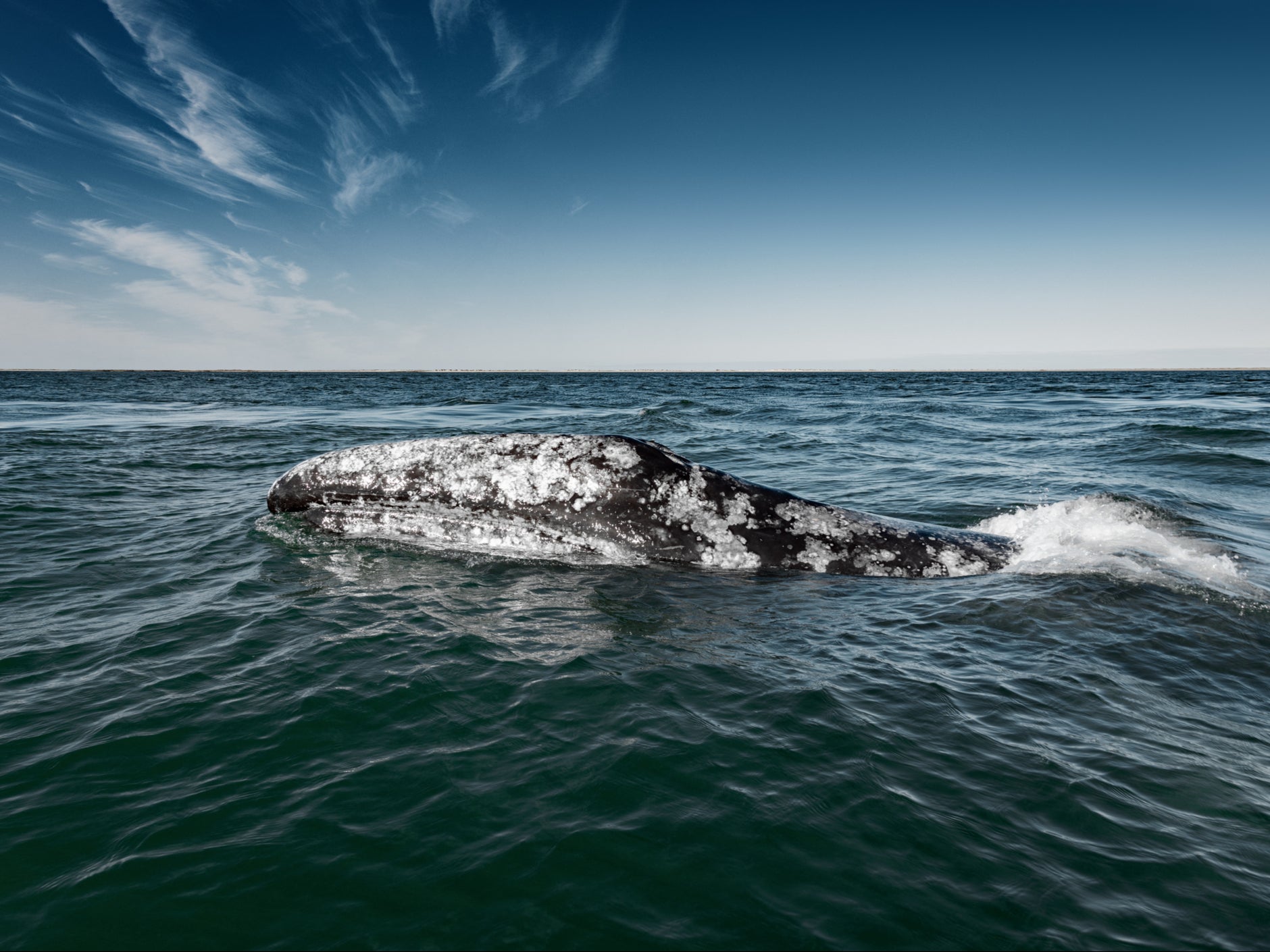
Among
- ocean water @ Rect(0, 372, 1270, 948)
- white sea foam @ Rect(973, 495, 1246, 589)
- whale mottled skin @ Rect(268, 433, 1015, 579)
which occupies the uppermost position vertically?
whale mottled skin @ Rect(268, 433, 1015, 579)

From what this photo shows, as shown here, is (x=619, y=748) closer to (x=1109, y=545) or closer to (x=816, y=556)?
(x=816, y=556)

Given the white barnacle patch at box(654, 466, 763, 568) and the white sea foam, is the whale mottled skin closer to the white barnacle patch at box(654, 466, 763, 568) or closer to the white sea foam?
the white barnacle patch at box(654, 466, 763, 568)

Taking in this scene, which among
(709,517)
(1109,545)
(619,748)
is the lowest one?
(1109,545)

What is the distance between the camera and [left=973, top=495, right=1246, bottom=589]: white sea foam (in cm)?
679

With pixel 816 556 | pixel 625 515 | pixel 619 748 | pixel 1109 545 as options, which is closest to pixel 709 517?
pixel 625 515

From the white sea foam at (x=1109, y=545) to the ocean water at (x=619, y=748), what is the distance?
0.28 ft

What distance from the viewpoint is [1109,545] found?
25.8ft

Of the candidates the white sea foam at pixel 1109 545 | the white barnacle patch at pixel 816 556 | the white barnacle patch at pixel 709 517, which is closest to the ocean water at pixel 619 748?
the white sea foam at pixel 1109 545

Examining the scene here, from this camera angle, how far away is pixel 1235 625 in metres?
5.42

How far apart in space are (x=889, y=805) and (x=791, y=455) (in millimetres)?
14621

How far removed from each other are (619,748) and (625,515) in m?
3.72

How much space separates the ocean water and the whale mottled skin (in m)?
0.33

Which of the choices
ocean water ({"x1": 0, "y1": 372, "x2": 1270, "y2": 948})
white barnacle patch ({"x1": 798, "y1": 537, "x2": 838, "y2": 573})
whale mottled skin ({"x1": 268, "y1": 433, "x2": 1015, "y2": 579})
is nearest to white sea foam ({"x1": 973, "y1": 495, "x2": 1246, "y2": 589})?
ocean water ({"x1": 0, "y1": 372, "x2": 1270, "y2": 948})

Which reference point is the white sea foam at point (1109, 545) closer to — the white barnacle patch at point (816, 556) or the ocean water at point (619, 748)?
the ocean water at point (619, 748)
